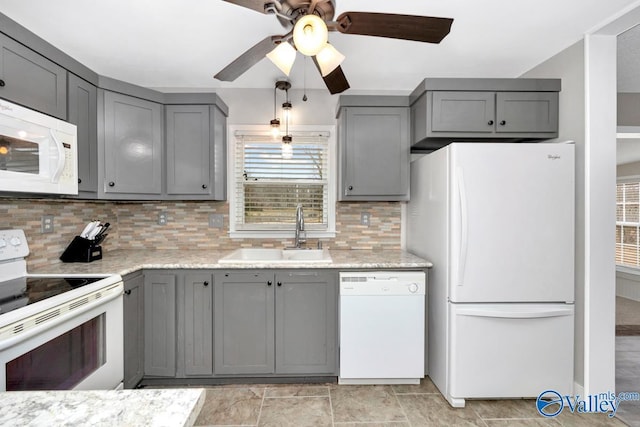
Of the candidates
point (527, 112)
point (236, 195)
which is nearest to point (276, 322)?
point (236, 195)

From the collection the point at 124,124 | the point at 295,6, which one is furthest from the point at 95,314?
the point at 295,6

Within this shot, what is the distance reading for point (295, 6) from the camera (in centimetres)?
120

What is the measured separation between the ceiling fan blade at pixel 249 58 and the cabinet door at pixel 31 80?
1.05 m

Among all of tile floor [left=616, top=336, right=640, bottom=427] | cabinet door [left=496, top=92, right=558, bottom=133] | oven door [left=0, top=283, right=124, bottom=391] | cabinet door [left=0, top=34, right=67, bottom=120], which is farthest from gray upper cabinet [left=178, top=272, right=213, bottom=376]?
tile floor [left=616, top=336, right=640, bottom=427]

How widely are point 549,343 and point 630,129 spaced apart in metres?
1.67

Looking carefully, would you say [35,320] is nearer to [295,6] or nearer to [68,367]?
[68,367]

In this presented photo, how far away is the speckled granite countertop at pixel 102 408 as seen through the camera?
0.66m

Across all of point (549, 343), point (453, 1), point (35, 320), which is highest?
point (453, 1)

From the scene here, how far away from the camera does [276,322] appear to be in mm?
2180

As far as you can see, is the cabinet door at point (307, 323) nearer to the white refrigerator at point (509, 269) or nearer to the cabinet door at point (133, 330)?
the white refrigerator at point (509, 269)

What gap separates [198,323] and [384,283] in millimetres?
1381

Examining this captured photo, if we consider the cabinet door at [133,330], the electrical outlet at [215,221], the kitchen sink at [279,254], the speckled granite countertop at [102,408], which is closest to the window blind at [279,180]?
the electrical outlet at [215,221]

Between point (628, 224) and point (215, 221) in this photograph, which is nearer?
point (215, 221)

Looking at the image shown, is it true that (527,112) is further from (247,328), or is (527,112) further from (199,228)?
(199,228)
